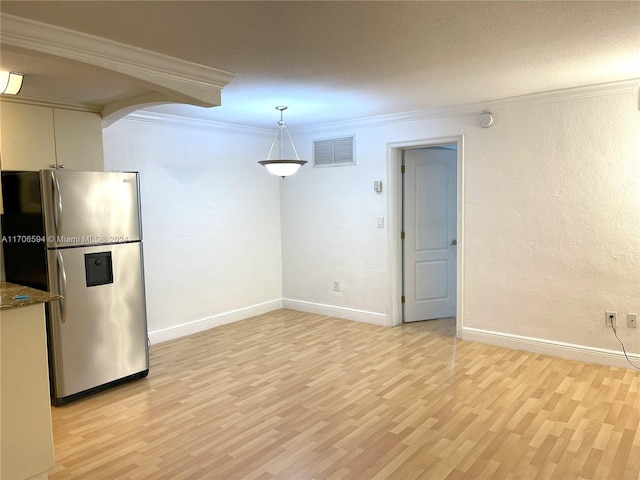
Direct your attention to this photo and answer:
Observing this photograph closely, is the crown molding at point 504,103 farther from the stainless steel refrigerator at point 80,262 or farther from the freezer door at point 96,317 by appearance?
the freezer door at point 96,317

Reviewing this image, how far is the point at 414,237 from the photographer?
18.1 ft

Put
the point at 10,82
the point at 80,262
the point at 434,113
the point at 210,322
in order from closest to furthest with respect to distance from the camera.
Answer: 1. the point at 10,82
2. the point at 80,262
3. the point at 434,113
4. the point at 210,322

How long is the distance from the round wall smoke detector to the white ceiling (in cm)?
37

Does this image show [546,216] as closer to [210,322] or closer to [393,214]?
[393,214]

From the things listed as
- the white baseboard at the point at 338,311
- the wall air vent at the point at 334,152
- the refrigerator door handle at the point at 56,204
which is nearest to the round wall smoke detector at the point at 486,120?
the wall air vent at the point at 334,152

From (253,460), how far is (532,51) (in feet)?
9.90

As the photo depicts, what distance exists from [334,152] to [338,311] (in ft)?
6.52

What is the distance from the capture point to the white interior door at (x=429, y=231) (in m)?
5.46

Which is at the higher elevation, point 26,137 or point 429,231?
point 26,137

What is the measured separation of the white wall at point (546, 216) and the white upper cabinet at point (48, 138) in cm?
286

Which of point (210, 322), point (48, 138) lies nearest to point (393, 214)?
point (210, 322)

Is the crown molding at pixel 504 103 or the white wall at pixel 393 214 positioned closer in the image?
the crown molding at pixel 504 103

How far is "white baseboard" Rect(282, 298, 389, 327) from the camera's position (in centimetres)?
554

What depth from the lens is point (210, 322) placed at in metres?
5.47
